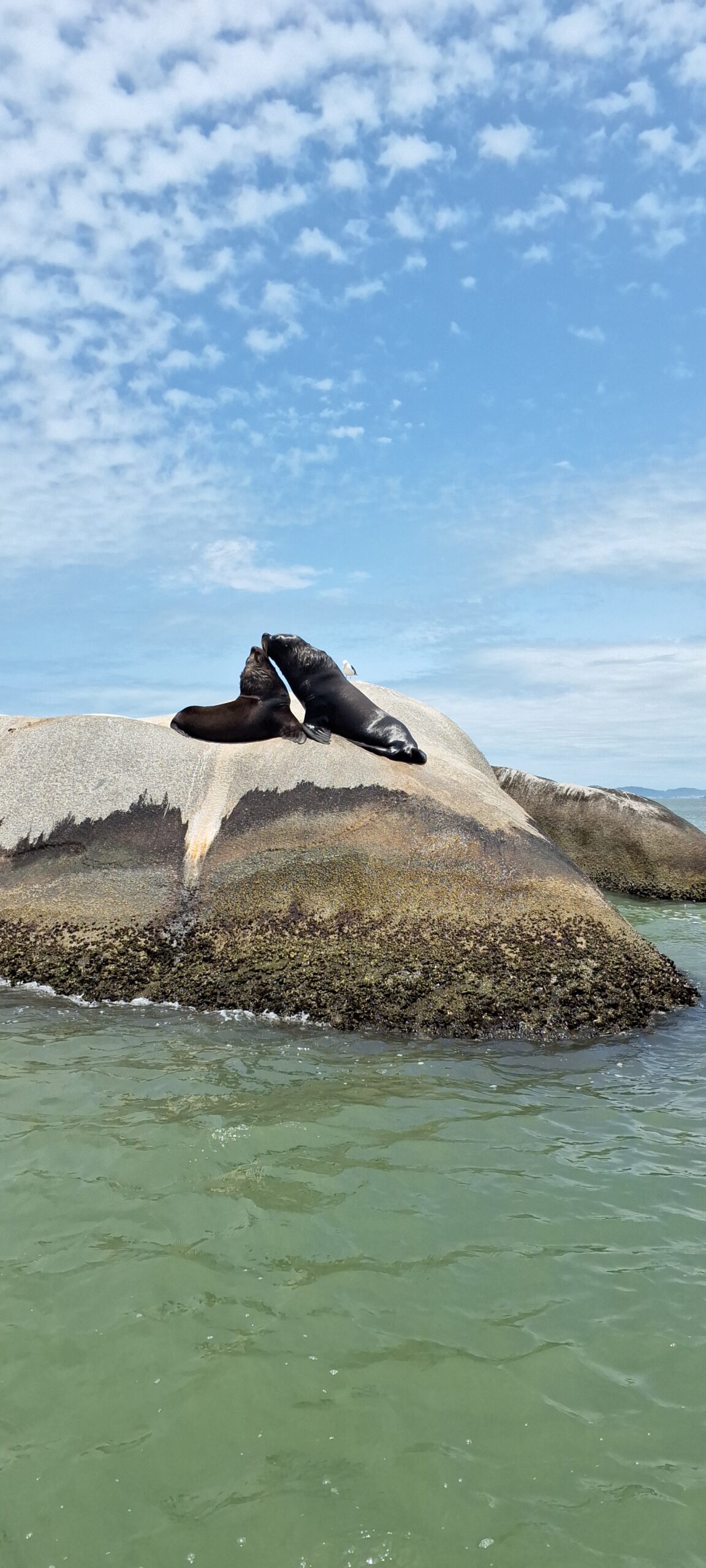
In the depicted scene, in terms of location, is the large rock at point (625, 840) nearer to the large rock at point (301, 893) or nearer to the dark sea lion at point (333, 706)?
the dark sea lion at point (333, 706)

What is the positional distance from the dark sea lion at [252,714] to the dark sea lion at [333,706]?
199mm

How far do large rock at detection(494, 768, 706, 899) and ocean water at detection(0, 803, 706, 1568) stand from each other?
1152 centimetres

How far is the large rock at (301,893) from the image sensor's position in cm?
727

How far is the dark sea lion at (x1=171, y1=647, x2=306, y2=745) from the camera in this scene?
9703 millimetres

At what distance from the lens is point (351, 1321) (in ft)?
11.4

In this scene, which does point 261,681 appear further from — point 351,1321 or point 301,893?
point 351,1321

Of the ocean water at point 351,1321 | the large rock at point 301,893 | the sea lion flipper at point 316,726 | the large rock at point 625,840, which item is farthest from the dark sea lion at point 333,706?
the large rock at point 625,840

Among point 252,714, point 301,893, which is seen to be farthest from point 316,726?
point 301,893

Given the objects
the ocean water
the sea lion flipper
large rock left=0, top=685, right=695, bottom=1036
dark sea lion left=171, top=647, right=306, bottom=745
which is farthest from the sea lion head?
the ocean water

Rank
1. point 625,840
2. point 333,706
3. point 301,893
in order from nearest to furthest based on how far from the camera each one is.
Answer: point 301,893 < point 333,706 < point 625,840

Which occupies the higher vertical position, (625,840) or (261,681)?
(261,681)

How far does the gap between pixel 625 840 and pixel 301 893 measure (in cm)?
1088

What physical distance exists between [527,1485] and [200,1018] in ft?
16.1

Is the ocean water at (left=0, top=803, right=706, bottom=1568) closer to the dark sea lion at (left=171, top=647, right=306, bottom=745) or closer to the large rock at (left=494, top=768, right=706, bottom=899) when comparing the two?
the dark sea lion at (left=171, top=647, right=306, bottom=745)
